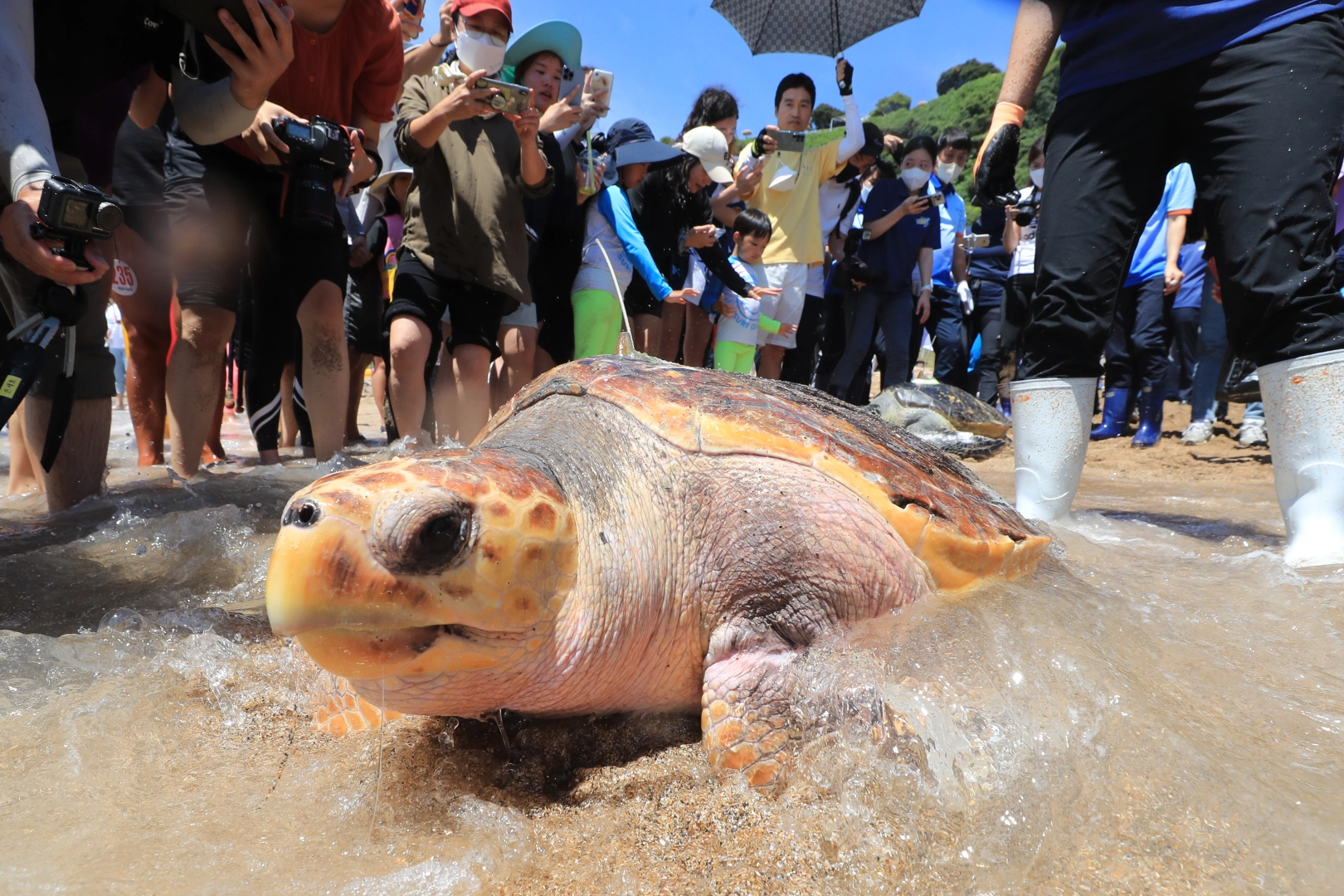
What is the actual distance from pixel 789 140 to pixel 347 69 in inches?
105

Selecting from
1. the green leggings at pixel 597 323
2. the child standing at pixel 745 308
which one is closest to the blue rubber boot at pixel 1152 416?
A: the child standing at pixel 745 308

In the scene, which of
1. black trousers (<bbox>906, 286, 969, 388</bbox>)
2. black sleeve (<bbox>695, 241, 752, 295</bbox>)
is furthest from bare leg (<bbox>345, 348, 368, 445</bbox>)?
black trousers (<bbox>906, 286, 969, 388</bbox>)

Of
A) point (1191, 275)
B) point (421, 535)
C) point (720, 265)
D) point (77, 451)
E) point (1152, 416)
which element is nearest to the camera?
point (421, 535)

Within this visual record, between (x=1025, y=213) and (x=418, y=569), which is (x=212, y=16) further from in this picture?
(x=1025, y=213)

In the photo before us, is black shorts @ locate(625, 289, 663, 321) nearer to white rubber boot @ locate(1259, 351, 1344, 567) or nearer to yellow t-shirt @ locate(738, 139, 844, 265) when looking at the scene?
yellow t-shirt @ locate(738, 139, 844, 265)

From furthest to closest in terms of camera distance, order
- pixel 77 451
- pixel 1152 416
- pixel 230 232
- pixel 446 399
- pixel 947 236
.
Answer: pixel 947 236 < pixel 1152 416 < pixel 446 399 < pixel 230 232 < pixel 77 451

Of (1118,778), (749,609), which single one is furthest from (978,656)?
(749,609)

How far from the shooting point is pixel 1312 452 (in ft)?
Result: 4.97

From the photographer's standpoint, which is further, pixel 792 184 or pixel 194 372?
pixel 792 184

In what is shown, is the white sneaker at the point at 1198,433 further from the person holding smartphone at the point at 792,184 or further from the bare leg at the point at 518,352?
the bare leg at the point at 518,352

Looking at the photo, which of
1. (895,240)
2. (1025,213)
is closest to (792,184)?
(895,240)

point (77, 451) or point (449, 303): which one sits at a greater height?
point (449, 303)

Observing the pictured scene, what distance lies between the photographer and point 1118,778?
84 cm

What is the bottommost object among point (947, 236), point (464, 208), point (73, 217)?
point (73, 217)
